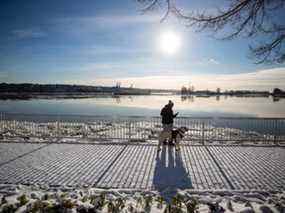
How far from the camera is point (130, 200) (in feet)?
14.4

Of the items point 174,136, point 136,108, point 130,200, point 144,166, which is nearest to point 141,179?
point 144,166

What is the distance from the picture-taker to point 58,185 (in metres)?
5.22

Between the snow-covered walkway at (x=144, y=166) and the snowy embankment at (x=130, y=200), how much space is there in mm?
380

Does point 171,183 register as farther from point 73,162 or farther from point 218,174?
point 73,162

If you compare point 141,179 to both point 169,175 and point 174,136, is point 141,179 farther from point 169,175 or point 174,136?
point 174,136

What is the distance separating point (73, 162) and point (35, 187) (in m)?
1.84

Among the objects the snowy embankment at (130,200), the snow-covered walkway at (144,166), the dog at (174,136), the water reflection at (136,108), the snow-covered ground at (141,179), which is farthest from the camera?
the water reflection at (136,108)


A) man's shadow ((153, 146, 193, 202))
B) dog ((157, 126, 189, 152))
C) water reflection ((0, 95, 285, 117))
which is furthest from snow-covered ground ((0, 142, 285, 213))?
water reflection ((0, 95, 285, 117))

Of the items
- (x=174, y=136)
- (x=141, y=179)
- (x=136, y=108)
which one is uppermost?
(x=174, y=136)

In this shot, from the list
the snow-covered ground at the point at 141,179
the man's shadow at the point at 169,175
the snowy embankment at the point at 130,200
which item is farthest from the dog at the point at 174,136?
the snowy embankment at the point at 130,200

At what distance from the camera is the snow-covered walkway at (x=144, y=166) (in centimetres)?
544

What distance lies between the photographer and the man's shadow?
16.5ft

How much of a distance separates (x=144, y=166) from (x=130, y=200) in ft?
7.11

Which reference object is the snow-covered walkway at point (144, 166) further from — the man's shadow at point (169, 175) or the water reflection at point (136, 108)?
the water reflection at point (136, 108)
